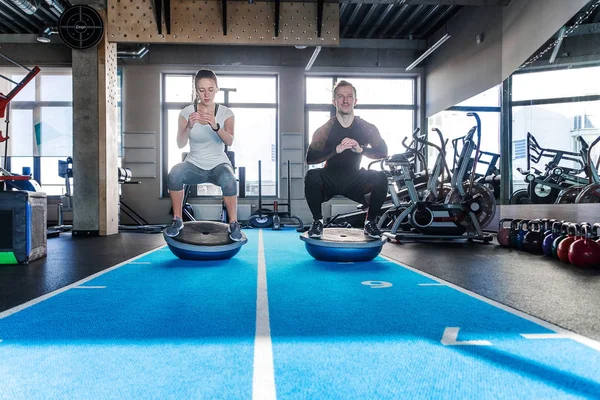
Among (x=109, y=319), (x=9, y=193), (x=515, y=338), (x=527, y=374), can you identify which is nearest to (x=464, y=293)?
(x=515, y=338)

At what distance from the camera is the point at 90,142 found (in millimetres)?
6586

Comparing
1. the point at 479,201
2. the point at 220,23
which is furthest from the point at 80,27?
the point at 479,201

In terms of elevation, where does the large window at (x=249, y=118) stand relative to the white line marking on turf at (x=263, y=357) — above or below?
above

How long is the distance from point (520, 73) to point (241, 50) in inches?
244

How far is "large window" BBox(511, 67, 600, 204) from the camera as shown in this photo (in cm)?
528

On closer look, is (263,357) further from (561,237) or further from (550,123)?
(550,123)

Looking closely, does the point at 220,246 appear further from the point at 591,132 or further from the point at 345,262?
the point at 591,132

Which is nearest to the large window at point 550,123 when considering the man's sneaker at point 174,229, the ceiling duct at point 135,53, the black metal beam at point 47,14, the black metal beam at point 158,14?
the man's sneaker at point 174,229

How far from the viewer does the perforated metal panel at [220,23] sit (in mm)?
6219

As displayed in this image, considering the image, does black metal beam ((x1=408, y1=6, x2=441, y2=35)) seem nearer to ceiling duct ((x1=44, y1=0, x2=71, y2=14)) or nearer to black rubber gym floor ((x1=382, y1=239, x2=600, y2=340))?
black rubber gym floor ((x1=382, y1=239, x2=600, y2=340))

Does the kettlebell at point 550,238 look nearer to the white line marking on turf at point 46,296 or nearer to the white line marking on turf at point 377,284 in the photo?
the white line marking on turf at point 377,284

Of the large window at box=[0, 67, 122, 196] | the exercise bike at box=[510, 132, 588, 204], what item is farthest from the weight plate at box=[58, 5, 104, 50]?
the exercise bike at box=[510, 132, 588, 204]

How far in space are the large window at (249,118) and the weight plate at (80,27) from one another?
13.9 feet

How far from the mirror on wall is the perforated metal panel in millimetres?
3026
